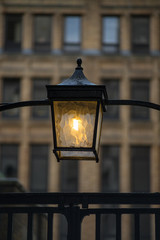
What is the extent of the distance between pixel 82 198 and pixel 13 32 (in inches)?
1137

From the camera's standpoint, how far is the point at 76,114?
472 cm

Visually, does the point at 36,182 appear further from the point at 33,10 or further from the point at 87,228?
the point at 33,10

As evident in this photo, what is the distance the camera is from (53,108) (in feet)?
15.5

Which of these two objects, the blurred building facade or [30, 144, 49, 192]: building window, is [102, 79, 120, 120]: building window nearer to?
the blurred building facade

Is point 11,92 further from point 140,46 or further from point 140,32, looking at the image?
point 140,32

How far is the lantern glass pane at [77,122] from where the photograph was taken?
15.4 ft

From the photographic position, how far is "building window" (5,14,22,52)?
32.7 meters

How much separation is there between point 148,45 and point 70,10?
4744 mm

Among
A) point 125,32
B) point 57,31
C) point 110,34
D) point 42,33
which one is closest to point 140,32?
point 125,32

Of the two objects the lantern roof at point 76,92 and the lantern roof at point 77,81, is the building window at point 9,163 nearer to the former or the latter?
the lantern roof at point 77,81

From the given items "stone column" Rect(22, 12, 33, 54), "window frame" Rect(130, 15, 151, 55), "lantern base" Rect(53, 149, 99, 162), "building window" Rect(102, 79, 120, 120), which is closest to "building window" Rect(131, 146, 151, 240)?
"building window" Rect(102, 79, 120, 120)

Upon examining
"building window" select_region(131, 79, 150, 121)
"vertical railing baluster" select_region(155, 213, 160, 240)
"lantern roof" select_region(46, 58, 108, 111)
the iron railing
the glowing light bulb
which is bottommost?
"vertical railing baluster" select_region(155, 213, 160, 240)

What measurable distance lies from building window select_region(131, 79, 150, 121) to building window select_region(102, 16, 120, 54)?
225 centimetres

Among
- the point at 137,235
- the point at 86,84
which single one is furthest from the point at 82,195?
the point at 86,84
